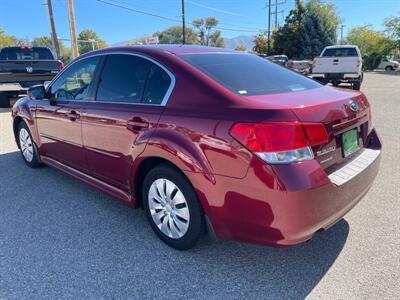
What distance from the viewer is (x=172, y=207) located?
2.85m

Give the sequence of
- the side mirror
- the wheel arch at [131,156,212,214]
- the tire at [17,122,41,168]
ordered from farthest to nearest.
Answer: the tire at [17,122,41,168] < the side mirror < the wheel arch at [131,156,212,214]

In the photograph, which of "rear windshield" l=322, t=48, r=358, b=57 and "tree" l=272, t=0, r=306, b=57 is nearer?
"rear windshield" l=322, t=48, r=358, b=57

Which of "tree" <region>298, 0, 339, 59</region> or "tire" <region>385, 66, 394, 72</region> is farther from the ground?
"tree" <region>298, 0, 339, 59</region>

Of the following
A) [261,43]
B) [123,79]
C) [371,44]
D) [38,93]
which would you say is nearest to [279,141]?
[123,79]

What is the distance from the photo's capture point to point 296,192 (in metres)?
2.14

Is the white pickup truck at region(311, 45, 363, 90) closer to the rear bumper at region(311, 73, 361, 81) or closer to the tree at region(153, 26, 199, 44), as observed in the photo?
the rear bumper at region(311, 73, 361, 81)

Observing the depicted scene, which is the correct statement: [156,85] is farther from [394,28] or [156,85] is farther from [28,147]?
[394,28]

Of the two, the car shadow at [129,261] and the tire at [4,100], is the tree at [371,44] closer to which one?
the tire at [4,100]

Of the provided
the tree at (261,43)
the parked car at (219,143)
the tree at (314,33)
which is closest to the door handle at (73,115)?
the parked car at (219,143)

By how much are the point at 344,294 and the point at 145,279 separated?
1.40 metres

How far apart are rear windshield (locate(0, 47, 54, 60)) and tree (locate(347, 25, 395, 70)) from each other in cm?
4967

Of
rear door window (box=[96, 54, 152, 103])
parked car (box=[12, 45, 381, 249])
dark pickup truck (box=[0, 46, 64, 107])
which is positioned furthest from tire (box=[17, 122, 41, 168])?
dark pickup truck (box=[0, 46, 64, 107])

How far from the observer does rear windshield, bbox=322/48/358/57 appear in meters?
16.2

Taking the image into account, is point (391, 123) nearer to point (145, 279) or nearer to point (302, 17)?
point (145, 279)
